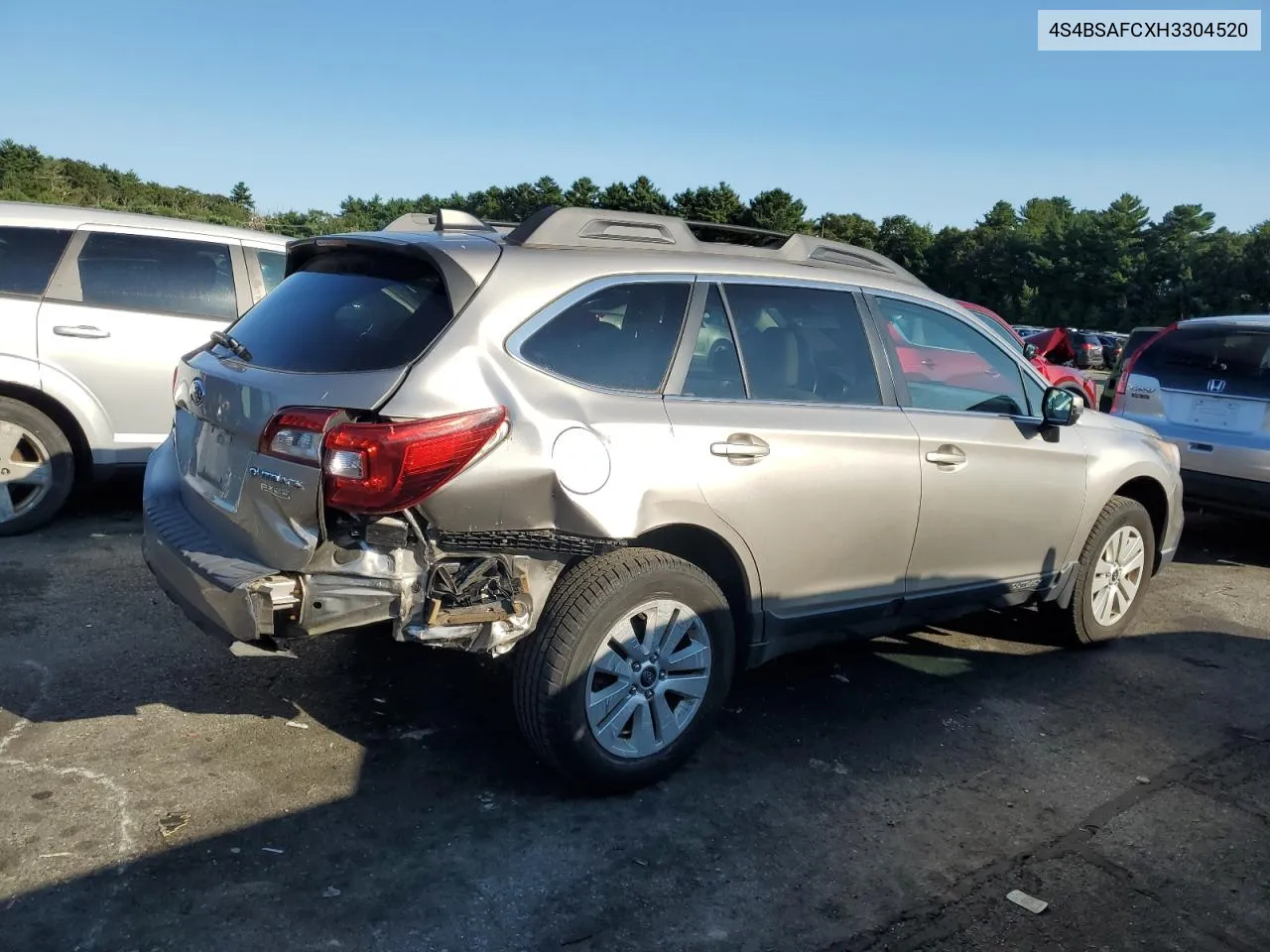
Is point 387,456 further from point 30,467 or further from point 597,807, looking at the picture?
point 30,467

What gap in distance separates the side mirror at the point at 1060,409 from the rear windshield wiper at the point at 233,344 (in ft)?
11.3

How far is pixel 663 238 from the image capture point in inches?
162

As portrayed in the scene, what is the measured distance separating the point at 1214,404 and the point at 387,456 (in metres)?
6.41

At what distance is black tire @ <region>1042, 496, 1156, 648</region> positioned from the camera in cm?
532

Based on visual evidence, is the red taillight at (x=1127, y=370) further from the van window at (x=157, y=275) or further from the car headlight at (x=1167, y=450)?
the van window at (x=157, y=275)

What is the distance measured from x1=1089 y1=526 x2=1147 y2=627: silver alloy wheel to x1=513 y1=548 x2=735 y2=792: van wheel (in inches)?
99.0

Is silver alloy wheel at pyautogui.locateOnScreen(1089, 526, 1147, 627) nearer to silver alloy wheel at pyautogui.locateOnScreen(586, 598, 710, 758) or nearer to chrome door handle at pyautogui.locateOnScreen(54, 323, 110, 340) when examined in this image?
silver alloy wheel at pyautogui.locateOnScreen(586, 598, 710, 758)

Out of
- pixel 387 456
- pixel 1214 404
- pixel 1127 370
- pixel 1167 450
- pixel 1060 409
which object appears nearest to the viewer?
pixel 387 456

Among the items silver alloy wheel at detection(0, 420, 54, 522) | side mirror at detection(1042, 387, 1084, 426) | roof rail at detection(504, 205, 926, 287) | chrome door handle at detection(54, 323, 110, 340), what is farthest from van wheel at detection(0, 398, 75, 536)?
side mirror at detection(1042, 387, 1084, 426)

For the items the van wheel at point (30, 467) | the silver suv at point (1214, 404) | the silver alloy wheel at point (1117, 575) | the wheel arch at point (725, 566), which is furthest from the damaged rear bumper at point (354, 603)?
the silver suv at point (1214, 404)

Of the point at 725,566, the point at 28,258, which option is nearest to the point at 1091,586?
the point at 725,566

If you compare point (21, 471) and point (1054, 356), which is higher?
point (1054, 356)

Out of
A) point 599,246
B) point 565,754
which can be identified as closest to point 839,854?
point 565,754

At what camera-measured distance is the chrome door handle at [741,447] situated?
3.76m
